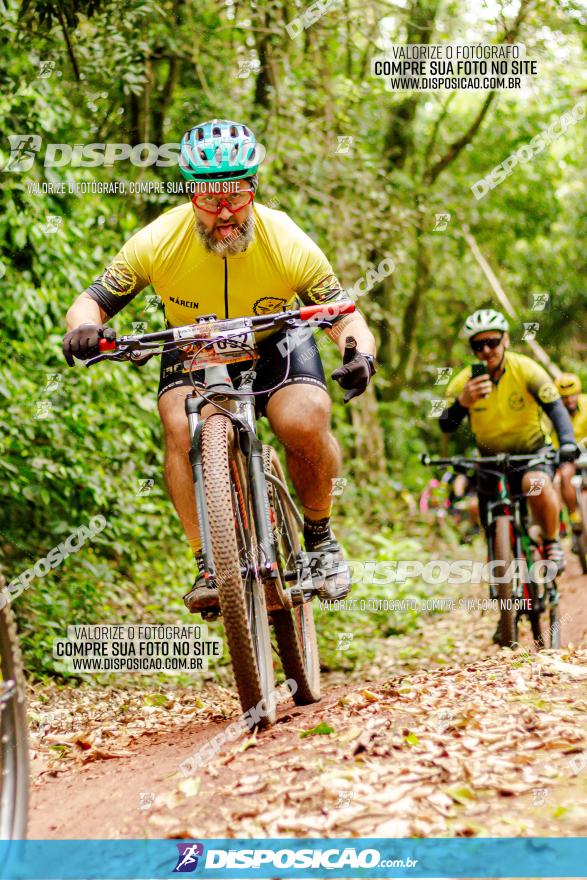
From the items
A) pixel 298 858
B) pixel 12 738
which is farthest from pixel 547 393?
pixel 12 738

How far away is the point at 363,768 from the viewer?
354cm

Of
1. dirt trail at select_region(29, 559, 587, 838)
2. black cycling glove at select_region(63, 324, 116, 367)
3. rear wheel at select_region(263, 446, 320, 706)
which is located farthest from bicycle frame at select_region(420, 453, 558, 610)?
black cycling glove at select_region(63, 324, 116, 367)

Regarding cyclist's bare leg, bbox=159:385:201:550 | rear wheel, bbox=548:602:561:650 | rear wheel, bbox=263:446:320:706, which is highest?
cyclist's bare leg, bbox=159:385:201:550

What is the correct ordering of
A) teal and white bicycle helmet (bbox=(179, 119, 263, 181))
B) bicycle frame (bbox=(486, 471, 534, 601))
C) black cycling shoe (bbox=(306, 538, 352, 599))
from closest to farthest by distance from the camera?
teal and white bicycle helmet (bbox=(179, 119, 263, 181)), black cycling shoe (bbox=(306, 538, 352, 599)), bicycle frame (bbox=(486, 471, 534, 601))

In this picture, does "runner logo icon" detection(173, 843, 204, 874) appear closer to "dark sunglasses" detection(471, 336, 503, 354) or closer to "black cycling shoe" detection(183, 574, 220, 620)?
"black cycling shoe" detection(183, 574, 220, 620)

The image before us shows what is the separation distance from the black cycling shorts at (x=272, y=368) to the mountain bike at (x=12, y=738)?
1930 millimetres

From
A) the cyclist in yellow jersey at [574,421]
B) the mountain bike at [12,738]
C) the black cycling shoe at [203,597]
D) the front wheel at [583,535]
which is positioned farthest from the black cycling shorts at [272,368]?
the front wheel at [583,535]

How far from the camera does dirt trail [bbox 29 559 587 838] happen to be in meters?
3.12

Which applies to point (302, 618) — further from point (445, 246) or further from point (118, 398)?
point (445, 246)

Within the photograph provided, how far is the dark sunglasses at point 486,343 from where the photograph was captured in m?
7.38

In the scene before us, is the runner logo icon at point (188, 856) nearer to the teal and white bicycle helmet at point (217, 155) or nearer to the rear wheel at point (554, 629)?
the teal and white bicycle helmet at point (217, 155)

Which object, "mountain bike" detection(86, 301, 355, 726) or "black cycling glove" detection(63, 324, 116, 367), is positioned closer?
"mountain bike" detection(86, 301, 355, 726)

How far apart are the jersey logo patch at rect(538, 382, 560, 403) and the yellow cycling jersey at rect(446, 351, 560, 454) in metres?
0.09

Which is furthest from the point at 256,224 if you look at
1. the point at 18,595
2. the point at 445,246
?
the point at 445,246
